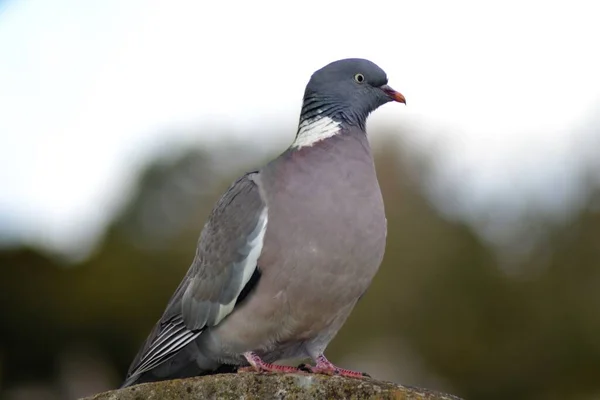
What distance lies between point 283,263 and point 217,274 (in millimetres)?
514

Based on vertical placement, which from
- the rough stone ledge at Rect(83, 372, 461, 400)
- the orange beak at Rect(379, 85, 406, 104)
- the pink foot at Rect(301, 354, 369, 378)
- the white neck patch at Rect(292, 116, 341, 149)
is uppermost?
the orange beak at Rect(379, 85, 406, 104)

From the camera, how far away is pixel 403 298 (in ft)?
93.5

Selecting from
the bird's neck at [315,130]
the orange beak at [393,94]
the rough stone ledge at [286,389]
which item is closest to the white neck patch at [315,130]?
the bird's neck at [315,130]

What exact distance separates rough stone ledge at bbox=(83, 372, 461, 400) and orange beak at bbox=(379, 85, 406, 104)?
3053 mm

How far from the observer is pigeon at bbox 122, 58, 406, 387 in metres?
6.28

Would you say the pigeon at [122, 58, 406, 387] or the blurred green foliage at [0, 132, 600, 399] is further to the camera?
the blurred green foliage at [0, 132, 600, 399]

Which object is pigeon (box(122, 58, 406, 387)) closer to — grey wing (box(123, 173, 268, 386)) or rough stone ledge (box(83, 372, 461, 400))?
grey wing (box(123, 173, 268, 386))

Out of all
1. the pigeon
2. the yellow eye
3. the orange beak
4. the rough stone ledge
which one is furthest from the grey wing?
the rough stone ledge

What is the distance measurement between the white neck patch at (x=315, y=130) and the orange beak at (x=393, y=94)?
590mm

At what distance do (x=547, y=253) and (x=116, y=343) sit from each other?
12004 mm

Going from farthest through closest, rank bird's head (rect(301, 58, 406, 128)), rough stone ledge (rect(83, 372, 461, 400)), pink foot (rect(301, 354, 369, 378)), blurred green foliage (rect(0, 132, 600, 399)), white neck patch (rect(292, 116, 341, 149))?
blurred green foliage (rect(0, 132, 600, 399)) < bird's head (rect(301, 58, 406, 128)) < white neck patch (rect(292, 116, 341, 149)) < pink foot (rect(301, 354, 369, 378)) < rough stone ledge (rect(83, 372, 461, 400))

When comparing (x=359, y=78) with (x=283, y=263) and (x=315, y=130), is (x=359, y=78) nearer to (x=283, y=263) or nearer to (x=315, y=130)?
(x=315, y=130)

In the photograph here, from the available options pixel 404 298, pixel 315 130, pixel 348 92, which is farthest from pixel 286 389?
pixel 404 298

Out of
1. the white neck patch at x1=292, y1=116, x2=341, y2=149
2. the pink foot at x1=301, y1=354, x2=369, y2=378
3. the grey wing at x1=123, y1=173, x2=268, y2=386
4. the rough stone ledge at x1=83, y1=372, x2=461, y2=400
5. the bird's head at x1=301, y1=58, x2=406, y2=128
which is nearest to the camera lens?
the rough stone ledge at x1=83, y1=372, x2=461, y2=400
